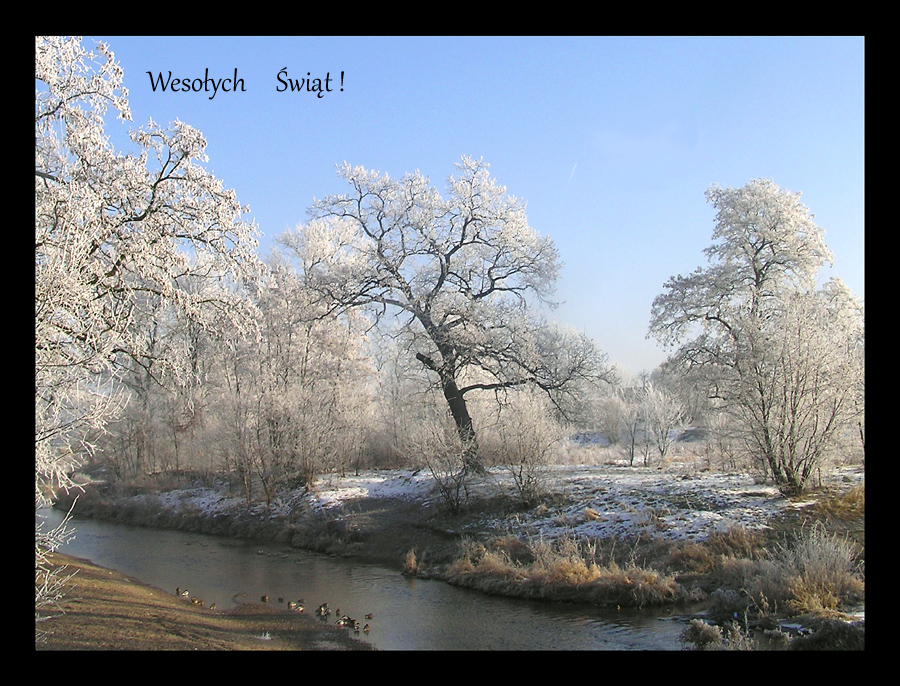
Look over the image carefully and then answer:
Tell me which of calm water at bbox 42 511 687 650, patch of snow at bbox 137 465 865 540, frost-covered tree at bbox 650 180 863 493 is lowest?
calm water at bbox 42 511 687 650

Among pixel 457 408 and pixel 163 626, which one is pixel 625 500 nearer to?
pixel 457 408

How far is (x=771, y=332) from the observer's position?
A: 1587 cm

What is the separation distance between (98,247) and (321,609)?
26.9 feet

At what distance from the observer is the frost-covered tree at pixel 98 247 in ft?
21.8

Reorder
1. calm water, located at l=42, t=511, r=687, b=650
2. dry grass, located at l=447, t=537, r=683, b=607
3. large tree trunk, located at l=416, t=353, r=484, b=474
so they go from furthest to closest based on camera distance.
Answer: large tree trunk, located at l=416, t=353, r=484, b=474 → dry grass, located at l=447, t=537, r=683, b=607 → calm water, located at l=42, t=511, r=687, b=650

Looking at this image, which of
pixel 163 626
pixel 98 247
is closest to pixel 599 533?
pixel 163 626

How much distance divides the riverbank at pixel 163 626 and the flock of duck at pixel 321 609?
24 centimetres

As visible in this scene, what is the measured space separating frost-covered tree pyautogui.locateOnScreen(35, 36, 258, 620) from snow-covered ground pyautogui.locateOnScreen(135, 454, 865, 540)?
33.8 ft

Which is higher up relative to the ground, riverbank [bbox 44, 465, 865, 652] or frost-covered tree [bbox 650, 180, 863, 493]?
frost-covered tree [bbox 650, 180, 863, 493]

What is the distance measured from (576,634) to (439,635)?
2.39 m

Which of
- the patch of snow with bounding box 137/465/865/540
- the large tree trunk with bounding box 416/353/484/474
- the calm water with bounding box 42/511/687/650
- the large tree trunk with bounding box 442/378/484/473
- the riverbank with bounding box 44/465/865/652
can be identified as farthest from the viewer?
the large tree trunk with bounding box 416/353/484/474

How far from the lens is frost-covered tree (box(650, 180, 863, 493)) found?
49.2 feet

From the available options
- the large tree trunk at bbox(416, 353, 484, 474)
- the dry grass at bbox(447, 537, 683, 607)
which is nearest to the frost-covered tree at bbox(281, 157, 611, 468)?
the large tree trunk at bbox(416, 353, 484, 474)

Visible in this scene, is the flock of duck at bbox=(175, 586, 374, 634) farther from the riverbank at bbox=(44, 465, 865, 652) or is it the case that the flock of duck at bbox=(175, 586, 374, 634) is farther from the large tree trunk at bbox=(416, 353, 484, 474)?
the large tree trunk at bbox=(416, 353, 484, 474)
